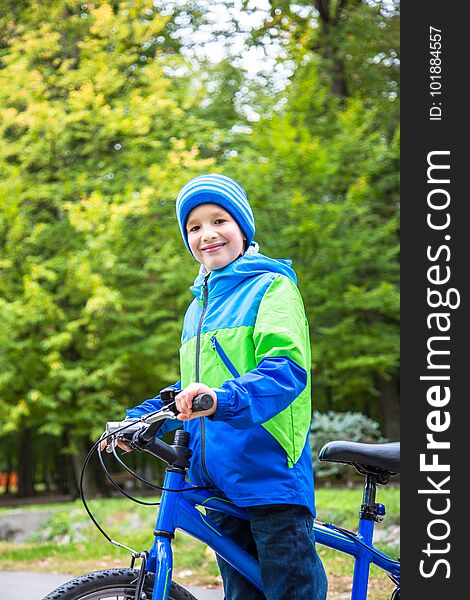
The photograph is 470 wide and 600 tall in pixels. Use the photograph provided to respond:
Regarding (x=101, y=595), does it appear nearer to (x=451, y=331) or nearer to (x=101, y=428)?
(x=451, y=331)

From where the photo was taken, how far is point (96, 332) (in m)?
13.6

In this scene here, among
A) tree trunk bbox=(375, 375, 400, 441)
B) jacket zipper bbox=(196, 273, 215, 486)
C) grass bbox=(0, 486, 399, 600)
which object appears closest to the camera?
jacket zipper bbox=(196, 273, 215, 486)

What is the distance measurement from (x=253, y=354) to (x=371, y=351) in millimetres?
11428

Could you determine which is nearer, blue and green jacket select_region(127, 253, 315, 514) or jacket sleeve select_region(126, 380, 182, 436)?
blue and green jacket select_region(127, 253, 315, 514)

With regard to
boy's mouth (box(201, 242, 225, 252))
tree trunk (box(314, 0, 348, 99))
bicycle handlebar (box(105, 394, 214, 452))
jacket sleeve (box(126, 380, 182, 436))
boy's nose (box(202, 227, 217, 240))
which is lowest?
bicycle handlebar (box(105, 394, 214, 452))

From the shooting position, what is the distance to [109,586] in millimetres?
2438

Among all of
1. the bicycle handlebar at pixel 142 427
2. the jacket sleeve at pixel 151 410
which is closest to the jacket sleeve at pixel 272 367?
the bicycle handlebar at pixel 142 427

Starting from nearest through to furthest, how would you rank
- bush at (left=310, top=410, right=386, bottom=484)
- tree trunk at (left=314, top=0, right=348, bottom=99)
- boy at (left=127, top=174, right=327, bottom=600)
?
boy at (left=127, top=174, right=327, bottom=600) < bush at (left=310, top=410, right=386, bottom=484) < tree trunk at (left=314, top=0, right=348, bottom=99)

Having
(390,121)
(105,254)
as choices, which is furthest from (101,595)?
(390,121)

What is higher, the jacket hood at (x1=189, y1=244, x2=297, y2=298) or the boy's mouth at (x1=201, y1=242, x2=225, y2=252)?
the boy's mouth at (x1=201, y1=242, x2=225, y2=252)

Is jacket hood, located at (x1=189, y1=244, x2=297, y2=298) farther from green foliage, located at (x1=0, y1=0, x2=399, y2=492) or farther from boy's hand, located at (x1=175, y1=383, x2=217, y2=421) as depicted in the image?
green foliage, located at (x1=0, y1=0, x2=399, y2=492)

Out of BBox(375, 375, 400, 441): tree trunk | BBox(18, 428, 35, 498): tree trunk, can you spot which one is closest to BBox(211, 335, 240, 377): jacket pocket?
BBox(375, 375, 400, 441): tree trunk

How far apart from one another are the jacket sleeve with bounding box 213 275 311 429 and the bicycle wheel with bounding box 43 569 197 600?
0.61m

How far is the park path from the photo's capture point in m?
5.24
